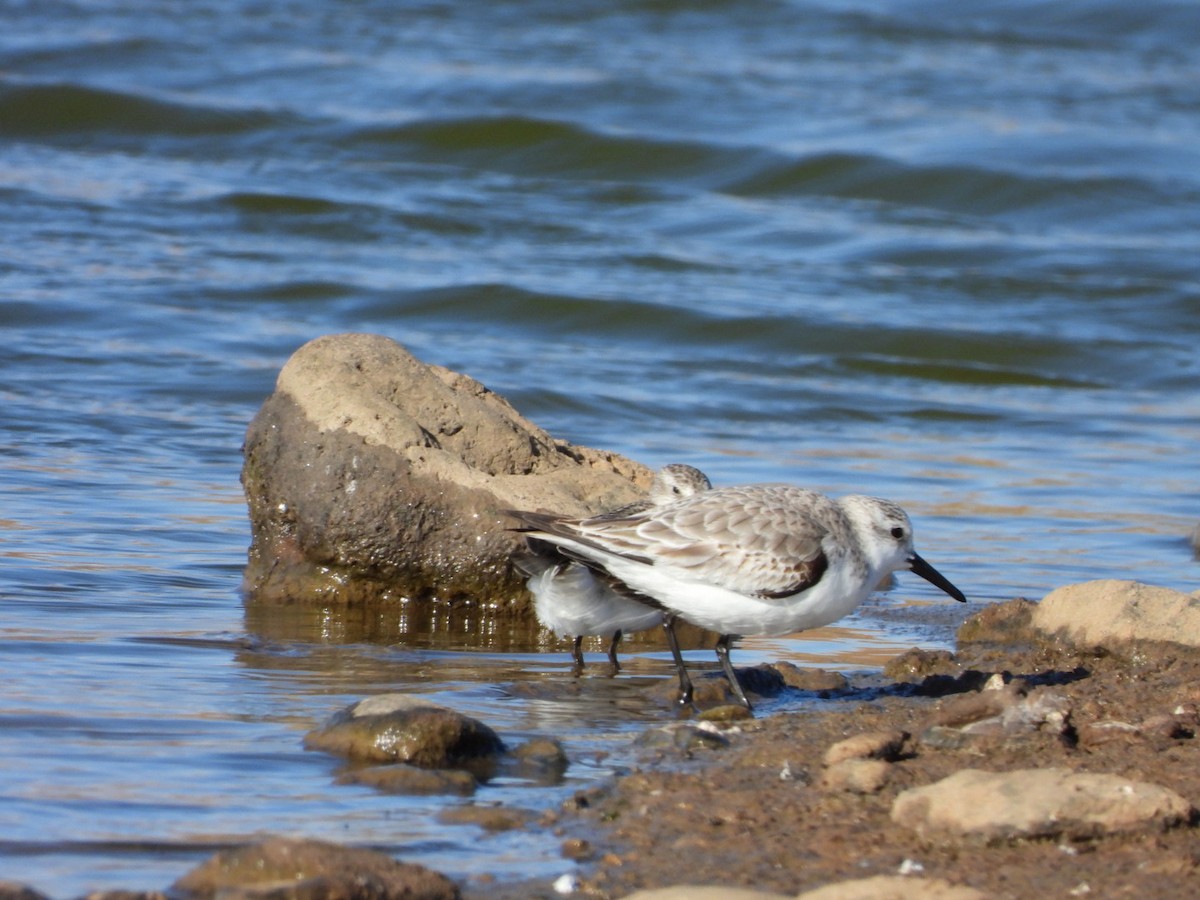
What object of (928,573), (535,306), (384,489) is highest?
(535,306)

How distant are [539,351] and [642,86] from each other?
10324mm

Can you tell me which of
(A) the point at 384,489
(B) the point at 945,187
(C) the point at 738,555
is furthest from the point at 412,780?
(B) the point at 945,187

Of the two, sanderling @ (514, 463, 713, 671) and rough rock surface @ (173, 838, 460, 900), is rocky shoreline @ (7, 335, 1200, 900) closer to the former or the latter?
rough rock surface @ (173, 838, 460, 900)

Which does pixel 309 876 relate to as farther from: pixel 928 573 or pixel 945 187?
pixel 945 187

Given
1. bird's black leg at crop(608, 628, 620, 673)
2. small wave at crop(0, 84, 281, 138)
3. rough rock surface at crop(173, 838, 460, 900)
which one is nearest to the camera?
rough rock surface at crop(173, 838, 460, 900)

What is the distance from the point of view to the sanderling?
6957mm

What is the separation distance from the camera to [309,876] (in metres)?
4.15

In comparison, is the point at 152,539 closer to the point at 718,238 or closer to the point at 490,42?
the point at 718,238

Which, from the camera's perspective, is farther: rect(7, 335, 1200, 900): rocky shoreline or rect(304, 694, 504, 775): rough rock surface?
rect(304, 694, 504, 775): rough rock surface

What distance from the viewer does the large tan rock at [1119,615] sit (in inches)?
278

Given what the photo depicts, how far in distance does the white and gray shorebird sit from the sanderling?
220mm

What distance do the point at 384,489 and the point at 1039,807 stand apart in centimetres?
405

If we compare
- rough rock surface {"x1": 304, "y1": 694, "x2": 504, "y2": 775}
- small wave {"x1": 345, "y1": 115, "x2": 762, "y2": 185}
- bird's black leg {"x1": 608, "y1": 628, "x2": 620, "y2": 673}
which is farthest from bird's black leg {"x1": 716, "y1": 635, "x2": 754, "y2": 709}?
small wave {"x1": 345, "y1": 115, "x2": 762, "y2": 185}

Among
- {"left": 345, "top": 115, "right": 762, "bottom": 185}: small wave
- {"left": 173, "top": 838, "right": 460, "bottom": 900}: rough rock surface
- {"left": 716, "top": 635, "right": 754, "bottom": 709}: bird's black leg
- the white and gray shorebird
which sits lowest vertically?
{"left": 716, "top": 635, "right": 754, "bottom": 709}: bird's black leg
